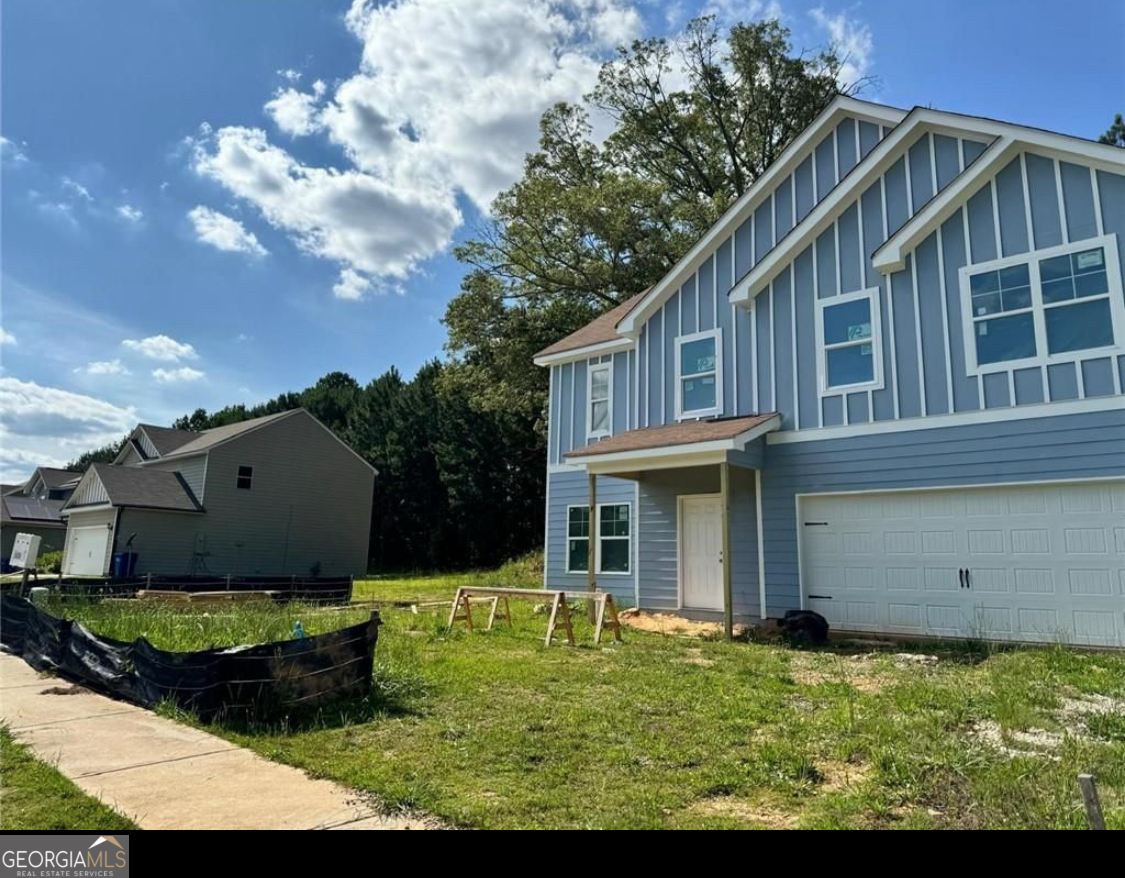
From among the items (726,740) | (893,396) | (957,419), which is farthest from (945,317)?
(726,740)

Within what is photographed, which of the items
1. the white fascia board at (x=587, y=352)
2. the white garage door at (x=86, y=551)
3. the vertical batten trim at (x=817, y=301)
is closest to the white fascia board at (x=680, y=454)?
the vertical batten trim at (x=817, y=301)

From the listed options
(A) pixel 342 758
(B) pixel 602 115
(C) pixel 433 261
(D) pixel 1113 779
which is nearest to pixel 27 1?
(A) pixel 342 758

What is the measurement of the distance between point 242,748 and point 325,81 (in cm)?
937

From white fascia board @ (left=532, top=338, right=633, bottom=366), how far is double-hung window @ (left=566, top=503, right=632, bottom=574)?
3.18 metres

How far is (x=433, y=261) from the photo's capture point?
79.6ft

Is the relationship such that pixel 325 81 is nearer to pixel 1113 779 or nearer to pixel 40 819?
pixel 40 819

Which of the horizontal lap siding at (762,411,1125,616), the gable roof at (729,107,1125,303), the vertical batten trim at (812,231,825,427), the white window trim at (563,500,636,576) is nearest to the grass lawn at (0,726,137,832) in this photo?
the horizontal lap siding at (762,411,1125,616)

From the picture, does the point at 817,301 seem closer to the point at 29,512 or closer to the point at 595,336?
the point at 595,336

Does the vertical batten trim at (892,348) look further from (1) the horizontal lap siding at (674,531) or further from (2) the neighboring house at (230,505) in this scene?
(2) the neighboring house at (230,505)

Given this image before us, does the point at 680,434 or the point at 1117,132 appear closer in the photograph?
the point at 680,434

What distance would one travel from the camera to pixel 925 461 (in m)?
9.52

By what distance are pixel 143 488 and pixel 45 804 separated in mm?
25020

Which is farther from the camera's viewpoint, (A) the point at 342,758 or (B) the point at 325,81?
(B) the point at 325,81

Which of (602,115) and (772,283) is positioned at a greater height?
(602,115)
